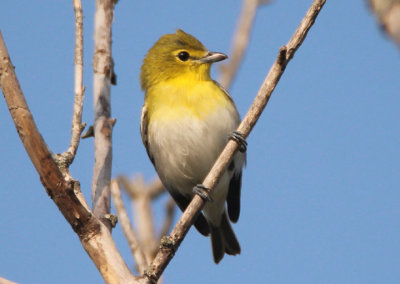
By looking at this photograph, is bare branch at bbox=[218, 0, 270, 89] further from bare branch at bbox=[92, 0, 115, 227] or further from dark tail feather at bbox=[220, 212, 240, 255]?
dark tail feather at bbox=[220, 212, 240, 255]

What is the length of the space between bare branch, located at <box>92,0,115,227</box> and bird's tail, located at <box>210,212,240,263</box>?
244cm

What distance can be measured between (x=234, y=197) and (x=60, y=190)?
3.19 metres

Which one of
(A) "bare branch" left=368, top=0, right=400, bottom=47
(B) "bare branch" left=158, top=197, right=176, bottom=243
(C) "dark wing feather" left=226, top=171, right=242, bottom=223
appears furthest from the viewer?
(C) "dark wing feather" left=226, top=171, right=242, bottom=223

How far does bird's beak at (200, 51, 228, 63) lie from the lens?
556cm

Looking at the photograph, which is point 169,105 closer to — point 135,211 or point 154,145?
point 154,145

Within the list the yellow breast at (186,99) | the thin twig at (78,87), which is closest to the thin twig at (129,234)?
the thin twig at (78,87)

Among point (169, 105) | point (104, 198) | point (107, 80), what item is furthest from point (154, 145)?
point (104, 198)

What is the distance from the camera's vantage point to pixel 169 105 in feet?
17.3

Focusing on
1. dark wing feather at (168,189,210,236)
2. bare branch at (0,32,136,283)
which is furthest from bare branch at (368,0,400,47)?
dark wing feather at (168,189,210,236)

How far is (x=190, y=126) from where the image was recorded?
5.16 metres

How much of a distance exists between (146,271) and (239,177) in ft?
9.67

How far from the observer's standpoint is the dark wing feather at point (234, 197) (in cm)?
598

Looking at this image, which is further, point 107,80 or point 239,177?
point 239,177

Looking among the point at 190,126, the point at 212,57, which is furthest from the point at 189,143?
the point at 212,57
